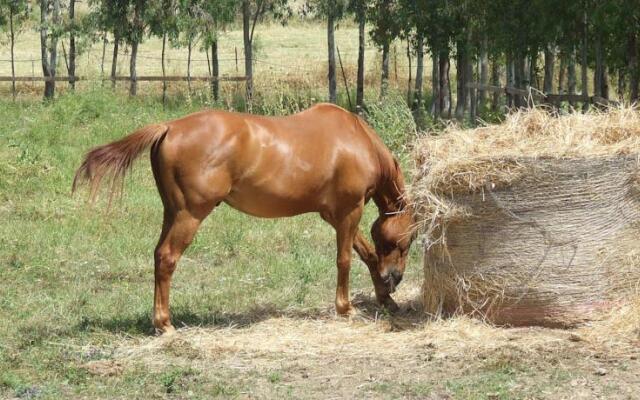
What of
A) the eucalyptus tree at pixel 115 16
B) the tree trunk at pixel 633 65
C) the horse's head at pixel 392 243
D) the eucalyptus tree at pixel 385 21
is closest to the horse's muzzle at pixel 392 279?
the horse's head at pixel 392 243

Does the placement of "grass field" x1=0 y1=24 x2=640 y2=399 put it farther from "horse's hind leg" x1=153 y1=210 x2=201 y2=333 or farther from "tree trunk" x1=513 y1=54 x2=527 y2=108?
"tree trunk" x1=513 y1=54 x2=527 y2=108

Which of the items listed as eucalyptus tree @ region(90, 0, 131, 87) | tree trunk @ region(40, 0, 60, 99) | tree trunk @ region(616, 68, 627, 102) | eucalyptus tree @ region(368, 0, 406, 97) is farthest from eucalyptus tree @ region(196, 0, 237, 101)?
tree trunk @ region(616, 68, 627, 102)

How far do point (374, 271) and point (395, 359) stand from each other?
1.66 m

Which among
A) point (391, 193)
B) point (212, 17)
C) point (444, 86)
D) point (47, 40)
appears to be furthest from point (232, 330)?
point (47, 40)

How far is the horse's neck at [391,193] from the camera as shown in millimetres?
8008

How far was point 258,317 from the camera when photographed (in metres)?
7.90

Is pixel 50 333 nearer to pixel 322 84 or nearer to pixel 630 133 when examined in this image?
pixel 630 133

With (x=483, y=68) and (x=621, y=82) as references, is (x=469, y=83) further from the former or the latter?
(x=621, y=82)

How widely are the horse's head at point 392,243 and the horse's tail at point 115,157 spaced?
1933 millimetres

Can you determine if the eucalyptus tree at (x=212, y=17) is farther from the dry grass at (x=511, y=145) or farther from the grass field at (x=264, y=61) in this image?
the dry grass at (x=511, y=145)

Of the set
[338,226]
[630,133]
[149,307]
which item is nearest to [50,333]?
[149,307]

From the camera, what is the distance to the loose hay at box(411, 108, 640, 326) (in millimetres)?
6914

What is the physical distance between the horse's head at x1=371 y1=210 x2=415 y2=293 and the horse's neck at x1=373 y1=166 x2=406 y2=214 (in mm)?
67

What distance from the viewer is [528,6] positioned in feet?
58.5
